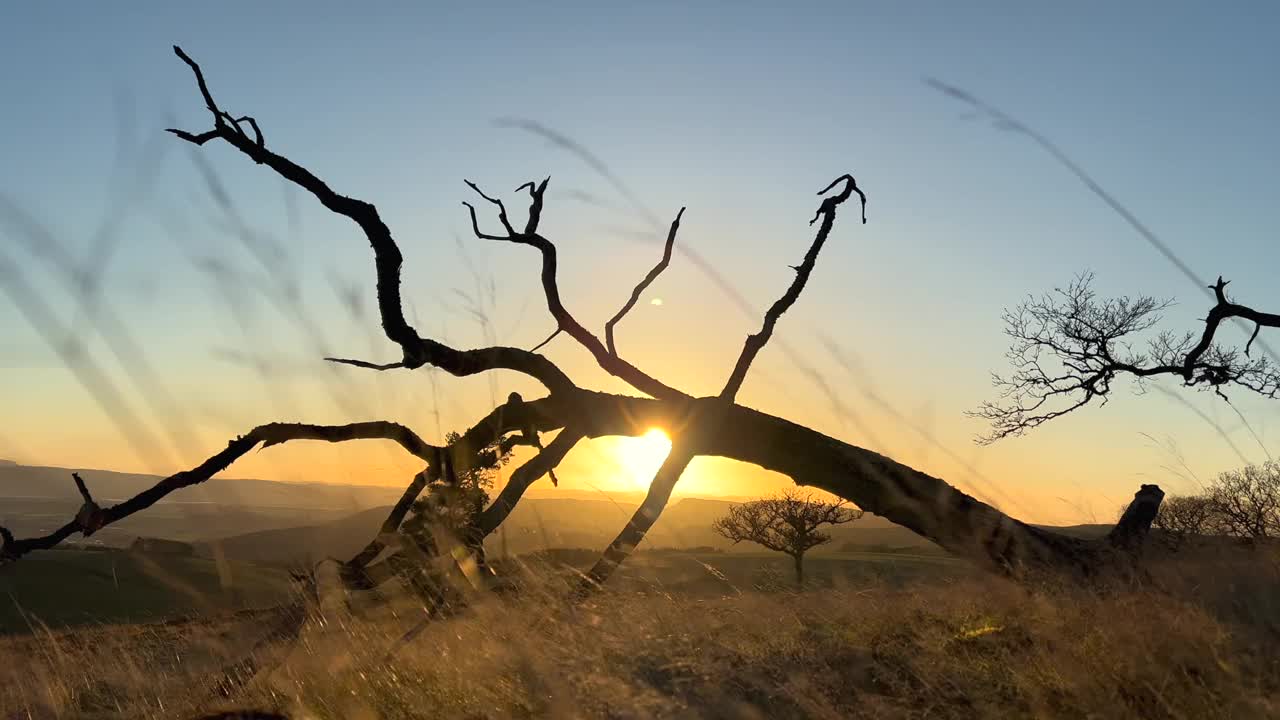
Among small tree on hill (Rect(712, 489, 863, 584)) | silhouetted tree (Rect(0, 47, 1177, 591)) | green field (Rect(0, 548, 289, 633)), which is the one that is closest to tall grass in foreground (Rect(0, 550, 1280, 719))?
silhouetted tree (Rect(0, 47, 1177, 591))

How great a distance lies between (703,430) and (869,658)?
9.11ft

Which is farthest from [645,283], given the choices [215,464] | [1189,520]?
[1189,520]

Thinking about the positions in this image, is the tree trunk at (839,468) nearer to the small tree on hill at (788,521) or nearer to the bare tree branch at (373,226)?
the bare tree branch at (373,226)

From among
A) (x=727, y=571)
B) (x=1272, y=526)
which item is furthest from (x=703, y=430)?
(x=727, y=571)

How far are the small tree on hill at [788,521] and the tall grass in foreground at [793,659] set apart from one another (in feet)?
112

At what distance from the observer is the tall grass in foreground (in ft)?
13.0

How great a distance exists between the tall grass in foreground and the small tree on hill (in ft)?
112

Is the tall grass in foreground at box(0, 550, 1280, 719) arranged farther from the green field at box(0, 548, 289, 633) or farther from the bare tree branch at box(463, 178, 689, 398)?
the green field at box(0, 548, 289, 633)

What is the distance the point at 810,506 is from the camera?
135 feet

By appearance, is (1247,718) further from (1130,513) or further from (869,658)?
(1130,513)

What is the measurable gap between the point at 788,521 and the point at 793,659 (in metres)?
36.9

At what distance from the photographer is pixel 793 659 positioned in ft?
15.8

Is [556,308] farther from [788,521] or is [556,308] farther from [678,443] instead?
[788,521]

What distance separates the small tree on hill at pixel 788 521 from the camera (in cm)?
4050
